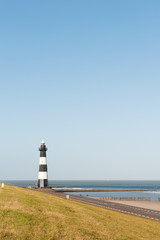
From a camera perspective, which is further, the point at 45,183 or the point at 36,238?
the point at 45,183

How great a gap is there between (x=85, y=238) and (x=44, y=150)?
6658 cm

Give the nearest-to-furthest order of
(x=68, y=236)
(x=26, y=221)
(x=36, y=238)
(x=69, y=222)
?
(x=36, y=238)
(x=68, y=236)
(x=26, y=221)
(x=69, y=222)

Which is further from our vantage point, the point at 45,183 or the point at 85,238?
the point at 45,183

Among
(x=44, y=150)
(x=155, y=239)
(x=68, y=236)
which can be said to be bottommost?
(x=155, y=239)

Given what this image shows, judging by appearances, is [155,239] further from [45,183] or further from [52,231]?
[45,183]

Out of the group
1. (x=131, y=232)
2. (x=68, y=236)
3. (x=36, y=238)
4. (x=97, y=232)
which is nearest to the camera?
(x=36, y=238)

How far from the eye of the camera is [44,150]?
82125 mm

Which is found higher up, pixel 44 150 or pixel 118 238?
pixel 44 150

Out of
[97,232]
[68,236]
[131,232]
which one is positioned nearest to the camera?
[68,236]

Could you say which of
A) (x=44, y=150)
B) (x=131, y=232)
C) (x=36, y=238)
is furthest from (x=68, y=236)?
(x=44, y=150)

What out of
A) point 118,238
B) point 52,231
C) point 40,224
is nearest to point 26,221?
point 40,224

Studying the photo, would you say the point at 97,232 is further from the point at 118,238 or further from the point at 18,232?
the point at 18,232

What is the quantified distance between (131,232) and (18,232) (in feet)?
→ 33.9

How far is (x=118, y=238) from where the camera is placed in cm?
1841
